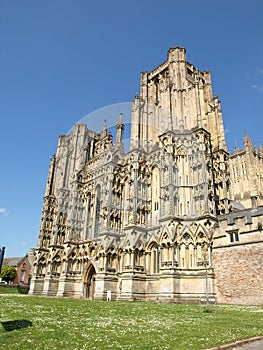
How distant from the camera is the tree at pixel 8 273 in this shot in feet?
227

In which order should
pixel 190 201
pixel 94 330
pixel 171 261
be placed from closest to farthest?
pixel 94 330 → pixel 171 261 → pixel 190 201

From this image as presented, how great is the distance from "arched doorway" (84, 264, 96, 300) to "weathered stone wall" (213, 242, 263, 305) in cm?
1882

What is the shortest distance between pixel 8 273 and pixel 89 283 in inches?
1565

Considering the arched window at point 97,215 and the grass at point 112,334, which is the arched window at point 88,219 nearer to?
the arched window at point 97,215

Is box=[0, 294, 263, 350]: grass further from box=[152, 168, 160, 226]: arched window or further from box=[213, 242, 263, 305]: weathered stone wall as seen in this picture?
box=[152, 168, 160, 226]: arched window

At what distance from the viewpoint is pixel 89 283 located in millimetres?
39281

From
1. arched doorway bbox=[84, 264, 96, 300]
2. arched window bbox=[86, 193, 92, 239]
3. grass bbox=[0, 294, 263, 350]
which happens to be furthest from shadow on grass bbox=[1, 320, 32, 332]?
arched window bbox=[86, 193, 92, 239]

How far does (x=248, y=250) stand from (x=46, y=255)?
37643mm

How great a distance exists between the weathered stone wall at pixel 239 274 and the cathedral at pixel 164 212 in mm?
84

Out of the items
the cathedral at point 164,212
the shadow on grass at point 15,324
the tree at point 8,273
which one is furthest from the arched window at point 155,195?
the tree at point 8,273

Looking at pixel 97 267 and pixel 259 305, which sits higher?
pixel 97 267

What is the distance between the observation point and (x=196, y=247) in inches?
1122

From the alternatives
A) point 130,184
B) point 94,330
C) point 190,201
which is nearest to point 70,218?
point 130,184

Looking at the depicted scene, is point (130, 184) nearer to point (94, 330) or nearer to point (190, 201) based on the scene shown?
point (190, 201)
